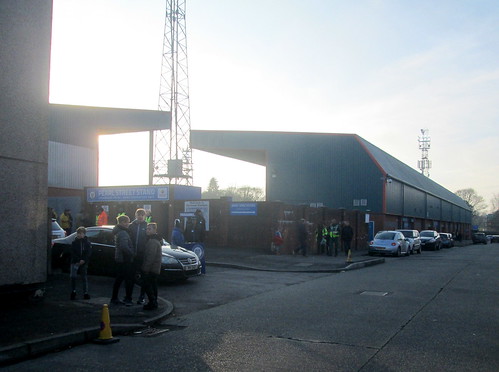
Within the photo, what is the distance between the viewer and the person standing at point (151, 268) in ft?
32.3

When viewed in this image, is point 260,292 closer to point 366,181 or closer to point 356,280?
point 356,280

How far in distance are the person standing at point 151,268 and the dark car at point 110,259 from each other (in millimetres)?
3492

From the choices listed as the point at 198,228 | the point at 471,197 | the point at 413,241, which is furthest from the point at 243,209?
the point at 471,197

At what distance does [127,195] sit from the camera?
27172 millimetres

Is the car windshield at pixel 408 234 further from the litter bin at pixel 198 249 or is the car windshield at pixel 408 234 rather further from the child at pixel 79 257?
the child at pixel 79 257

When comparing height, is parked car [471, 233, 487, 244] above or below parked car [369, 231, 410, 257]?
below

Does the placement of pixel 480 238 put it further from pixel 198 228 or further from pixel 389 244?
pixel 198 228

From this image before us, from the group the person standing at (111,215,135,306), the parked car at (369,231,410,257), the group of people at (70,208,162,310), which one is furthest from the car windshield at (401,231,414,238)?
the person standing at (111,215,135,306)

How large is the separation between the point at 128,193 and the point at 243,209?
673 centimetres

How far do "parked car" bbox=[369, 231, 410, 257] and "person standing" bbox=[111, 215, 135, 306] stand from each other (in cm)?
2106

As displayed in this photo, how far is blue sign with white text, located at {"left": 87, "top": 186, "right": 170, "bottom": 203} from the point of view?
26156 millimetres

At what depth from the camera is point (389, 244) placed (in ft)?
94.8

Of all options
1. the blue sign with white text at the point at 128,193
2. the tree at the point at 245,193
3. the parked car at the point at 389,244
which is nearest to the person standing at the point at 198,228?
the blue sign with white text at the point at 128,193

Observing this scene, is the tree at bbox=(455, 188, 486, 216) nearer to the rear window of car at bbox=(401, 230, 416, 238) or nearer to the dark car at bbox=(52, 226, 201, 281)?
the rear window of car at bbox=(401, 230, 416, 238)
